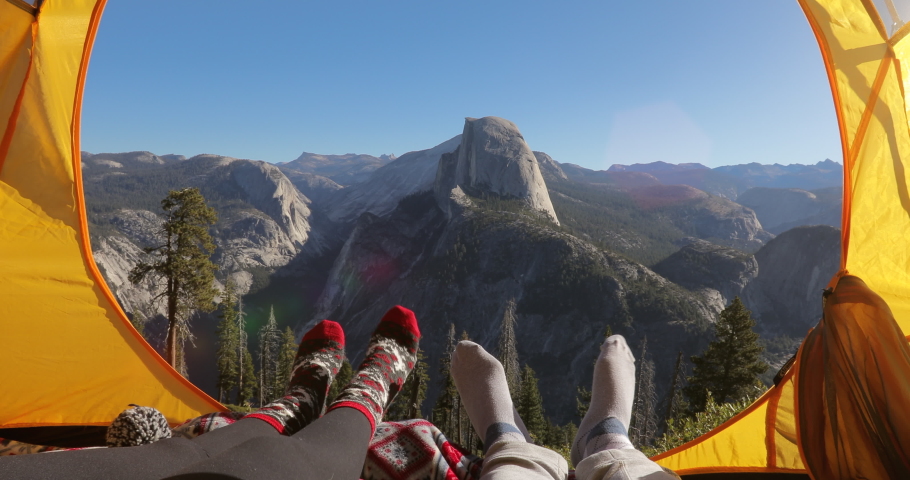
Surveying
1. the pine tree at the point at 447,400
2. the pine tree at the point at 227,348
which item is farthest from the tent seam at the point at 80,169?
the pine tree at the point at 227,348

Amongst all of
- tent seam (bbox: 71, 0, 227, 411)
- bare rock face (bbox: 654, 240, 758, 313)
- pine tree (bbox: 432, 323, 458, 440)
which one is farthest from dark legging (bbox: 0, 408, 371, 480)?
bare rock face (bbox: 654, 240, 758, 313)

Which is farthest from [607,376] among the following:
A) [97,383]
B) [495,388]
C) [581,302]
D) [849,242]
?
[581,302]

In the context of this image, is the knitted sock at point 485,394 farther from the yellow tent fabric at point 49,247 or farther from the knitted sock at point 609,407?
the yellow tent fabric at point 49,247

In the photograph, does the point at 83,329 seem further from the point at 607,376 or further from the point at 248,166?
the point at 248,166

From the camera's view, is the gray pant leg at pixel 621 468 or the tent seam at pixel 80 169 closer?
the gray pant leg at pixel 621 468

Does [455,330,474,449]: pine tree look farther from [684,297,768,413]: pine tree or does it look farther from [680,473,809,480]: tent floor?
[680,473,809,480]: tent floor
